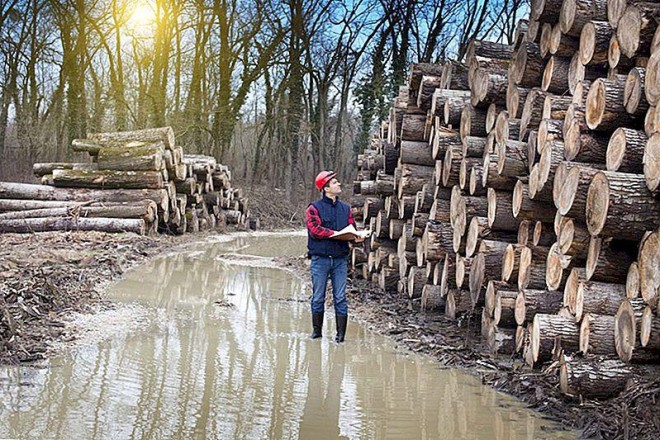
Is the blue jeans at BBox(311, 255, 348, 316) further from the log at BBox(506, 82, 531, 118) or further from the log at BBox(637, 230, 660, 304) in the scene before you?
the log at BBox(637, 230, 660, 304)

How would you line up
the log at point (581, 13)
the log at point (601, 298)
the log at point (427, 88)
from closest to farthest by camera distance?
the log at point (601, 298), the log at point (581, 13), the log at point (427, 88)

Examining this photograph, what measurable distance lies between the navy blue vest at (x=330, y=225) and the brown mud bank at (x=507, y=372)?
3.99 feet

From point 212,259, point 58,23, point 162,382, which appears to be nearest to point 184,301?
point 162,382

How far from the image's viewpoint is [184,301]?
9.29 meters

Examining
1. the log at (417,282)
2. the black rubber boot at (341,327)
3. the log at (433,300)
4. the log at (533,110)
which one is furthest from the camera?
the log at (417,282)

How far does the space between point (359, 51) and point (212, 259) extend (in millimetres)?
23644

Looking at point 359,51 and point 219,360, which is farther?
point 359,51

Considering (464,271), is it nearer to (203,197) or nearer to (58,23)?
(203,197)

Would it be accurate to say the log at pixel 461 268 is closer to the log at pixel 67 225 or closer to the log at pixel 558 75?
the log at pixel 558 75

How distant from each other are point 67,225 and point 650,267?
528 inches

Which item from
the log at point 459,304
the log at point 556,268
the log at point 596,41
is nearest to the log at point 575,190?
the log at point 556,268

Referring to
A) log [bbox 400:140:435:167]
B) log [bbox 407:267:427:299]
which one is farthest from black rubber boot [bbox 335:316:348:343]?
log [bbox 400:140:435:167]

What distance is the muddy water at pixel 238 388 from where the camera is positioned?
15.2 ft

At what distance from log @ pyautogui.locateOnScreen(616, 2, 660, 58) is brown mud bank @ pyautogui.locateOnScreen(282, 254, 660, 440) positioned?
270 cm
